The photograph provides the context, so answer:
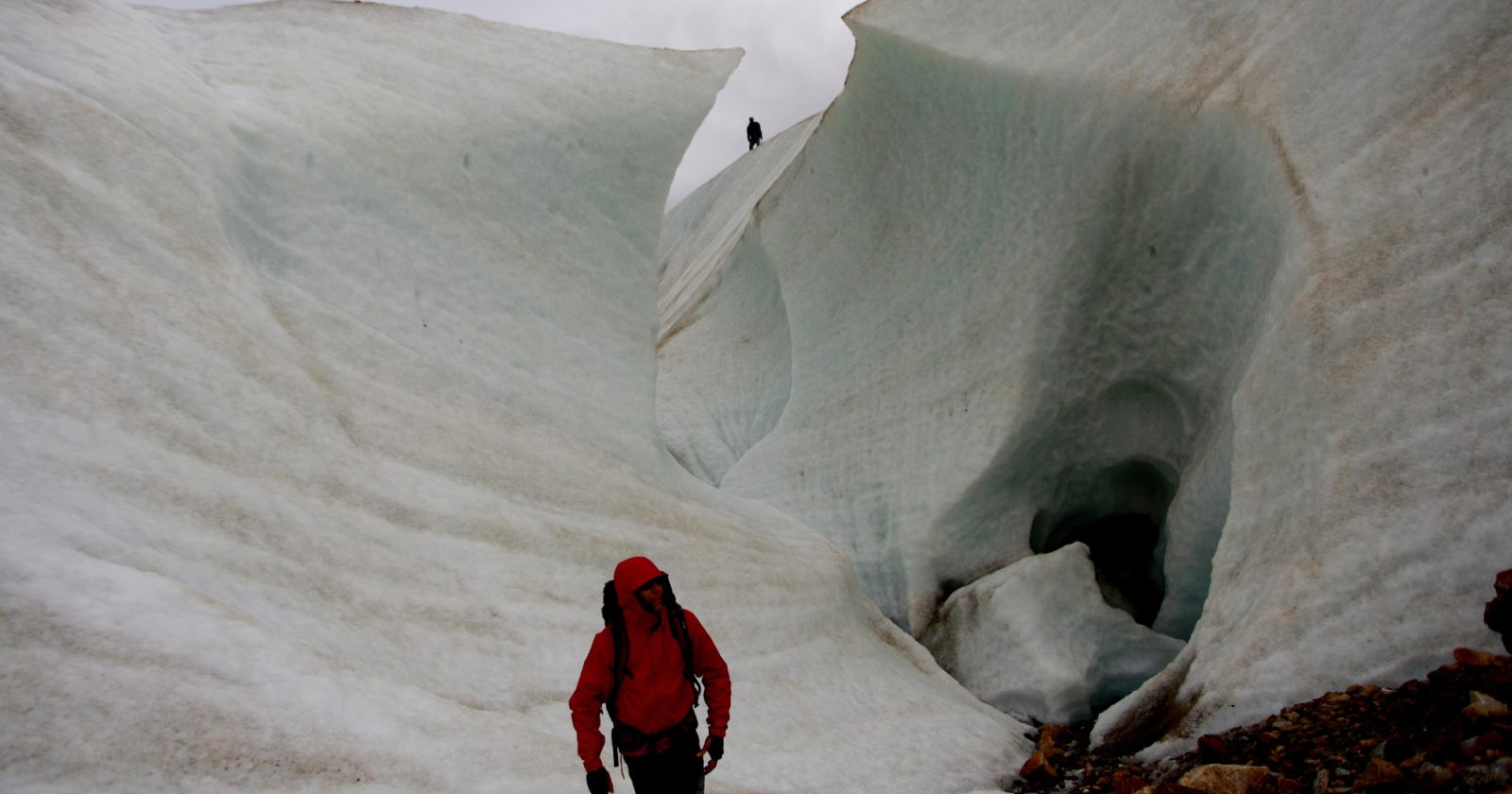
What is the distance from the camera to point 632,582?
258cm

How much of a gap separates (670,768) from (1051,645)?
3.88 metres

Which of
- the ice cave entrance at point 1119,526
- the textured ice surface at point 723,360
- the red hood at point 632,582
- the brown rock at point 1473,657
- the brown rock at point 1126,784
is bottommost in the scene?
the brown rock at point 1126,784

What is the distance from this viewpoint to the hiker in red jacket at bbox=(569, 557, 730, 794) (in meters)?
2.62

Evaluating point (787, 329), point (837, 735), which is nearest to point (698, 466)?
point (787, 329)

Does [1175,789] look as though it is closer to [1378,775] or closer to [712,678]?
[1378,775]

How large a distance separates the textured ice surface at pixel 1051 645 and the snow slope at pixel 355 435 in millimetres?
348

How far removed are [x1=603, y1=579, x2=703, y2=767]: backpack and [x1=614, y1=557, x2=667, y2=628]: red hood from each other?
0.06 ft

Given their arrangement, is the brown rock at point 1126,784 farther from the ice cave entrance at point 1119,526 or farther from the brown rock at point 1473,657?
the ice cave entrance at point 1119,526

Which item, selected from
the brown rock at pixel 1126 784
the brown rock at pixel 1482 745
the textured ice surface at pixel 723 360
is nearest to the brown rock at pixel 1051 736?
the brown rock at pixel 1126 784

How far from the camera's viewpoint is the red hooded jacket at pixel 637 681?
262cm

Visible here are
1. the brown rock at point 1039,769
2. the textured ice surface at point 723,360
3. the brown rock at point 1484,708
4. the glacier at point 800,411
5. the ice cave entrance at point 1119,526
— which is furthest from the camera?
the textured ice surface at point 723,360

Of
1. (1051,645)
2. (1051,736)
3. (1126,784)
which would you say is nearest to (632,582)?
(1126,784)

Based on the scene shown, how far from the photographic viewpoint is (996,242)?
7.29 metres

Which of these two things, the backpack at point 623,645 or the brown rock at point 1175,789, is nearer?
the backpack at point 623,645
